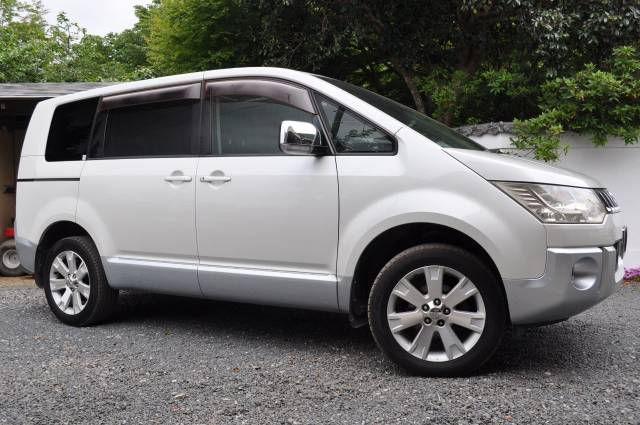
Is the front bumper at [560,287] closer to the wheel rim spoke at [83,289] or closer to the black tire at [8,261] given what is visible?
the wheel rim spoke at [83,289]

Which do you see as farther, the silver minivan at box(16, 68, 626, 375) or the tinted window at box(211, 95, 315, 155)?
the tinted window at box(211, 95, 315, 155)

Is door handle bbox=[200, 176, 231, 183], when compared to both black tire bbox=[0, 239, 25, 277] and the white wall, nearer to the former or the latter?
the white wall

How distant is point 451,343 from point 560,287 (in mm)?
676

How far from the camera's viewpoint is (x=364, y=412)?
10.7 feet

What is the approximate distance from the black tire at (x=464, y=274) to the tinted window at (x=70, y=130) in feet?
9.66

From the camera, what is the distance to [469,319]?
3.67m

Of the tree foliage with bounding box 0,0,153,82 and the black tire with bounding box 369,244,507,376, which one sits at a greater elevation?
the tree foliage with bounding box 0,0,153,82

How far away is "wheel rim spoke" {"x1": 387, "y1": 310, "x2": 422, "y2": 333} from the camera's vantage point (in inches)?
148

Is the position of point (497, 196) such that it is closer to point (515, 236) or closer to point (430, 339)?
point (515, 236)

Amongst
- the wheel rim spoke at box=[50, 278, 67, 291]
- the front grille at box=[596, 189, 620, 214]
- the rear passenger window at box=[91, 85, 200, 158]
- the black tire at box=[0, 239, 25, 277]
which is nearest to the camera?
the front grille at box=[596, 189, 620, 214]

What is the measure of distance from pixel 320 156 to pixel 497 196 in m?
1.14

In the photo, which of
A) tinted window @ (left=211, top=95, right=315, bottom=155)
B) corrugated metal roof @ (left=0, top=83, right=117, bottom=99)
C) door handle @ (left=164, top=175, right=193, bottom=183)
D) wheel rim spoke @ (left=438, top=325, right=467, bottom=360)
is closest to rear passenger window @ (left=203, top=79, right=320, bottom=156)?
tinted window @ (left=211, top=95, right=315, bottom=155)

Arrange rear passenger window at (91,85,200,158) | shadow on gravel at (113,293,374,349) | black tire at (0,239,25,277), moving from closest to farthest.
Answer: rear passenger window at (91,85,200,158) < shadow on gravel at (113,293,374,349) < black tire at (0,239,25,277)

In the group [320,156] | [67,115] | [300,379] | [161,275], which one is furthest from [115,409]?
[67,115]
